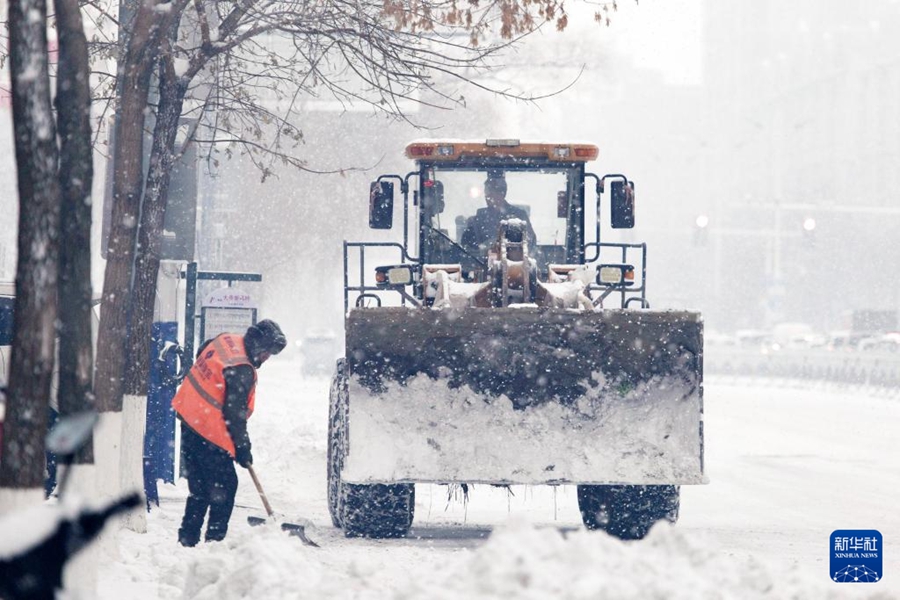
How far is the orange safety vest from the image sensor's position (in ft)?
27.0

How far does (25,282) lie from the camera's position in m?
5.39

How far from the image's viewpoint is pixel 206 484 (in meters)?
8.28

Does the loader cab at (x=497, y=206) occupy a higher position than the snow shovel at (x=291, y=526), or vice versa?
the loader cab at (x=497, y=206)

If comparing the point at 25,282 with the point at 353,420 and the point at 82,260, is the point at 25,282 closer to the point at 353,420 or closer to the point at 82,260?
the point at 82,260

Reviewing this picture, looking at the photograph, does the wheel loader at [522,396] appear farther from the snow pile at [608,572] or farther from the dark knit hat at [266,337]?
the snow pile at [608,572]

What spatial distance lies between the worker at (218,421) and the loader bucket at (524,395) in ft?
2.20

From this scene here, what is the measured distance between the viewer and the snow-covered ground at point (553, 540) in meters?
4.95

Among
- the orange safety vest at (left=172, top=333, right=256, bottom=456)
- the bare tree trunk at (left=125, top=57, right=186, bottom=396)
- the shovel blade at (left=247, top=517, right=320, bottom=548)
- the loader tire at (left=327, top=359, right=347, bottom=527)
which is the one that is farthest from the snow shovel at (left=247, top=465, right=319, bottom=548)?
the bare tree trunk at (left=125, top=57, right=186, bottom=396)

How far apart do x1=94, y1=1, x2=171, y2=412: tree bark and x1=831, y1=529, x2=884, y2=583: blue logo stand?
458cm

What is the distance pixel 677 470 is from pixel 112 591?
11.9ft

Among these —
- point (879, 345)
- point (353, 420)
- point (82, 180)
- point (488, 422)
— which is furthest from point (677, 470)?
point (879, 345)

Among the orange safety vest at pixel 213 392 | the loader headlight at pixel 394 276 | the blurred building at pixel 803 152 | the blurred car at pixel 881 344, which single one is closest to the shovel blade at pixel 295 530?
the orange safety vest at pixel 213 392

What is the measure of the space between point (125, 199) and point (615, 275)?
352 centimetres

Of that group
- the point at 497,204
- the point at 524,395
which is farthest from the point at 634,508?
the point at 497,204
